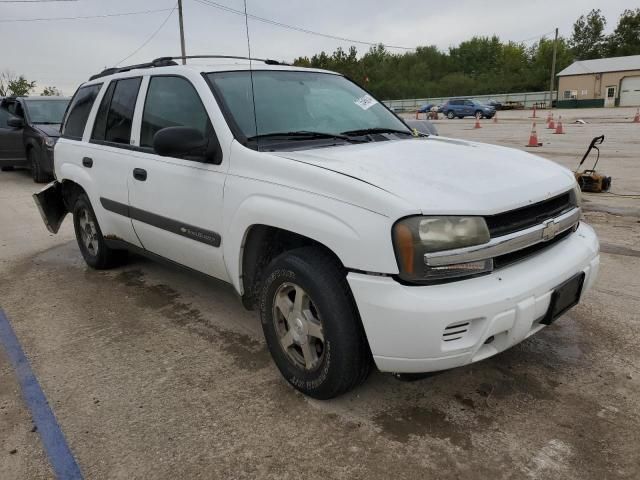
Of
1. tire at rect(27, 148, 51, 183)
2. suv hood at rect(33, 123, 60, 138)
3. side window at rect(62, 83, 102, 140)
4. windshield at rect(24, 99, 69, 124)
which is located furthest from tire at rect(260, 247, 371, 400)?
windshield at rect(24, 99, 69, 124)

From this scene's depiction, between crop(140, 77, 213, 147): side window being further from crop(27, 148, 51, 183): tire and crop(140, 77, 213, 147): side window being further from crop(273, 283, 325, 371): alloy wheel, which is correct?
crop(27, 148, 51, 183): tire

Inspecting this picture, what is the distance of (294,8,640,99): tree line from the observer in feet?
248

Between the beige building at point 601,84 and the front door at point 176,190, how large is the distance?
58066 millimetres

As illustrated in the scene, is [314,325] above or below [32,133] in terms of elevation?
below

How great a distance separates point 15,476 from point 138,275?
2779 mm

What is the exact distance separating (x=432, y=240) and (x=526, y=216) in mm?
619

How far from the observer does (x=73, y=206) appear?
207 inches

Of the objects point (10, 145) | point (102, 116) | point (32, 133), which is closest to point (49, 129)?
point (32, 133)

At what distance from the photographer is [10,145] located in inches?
457

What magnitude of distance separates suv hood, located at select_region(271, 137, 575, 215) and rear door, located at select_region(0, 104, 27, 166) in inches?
420

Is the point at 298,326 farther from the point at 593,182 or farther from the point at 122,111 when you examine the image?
the point at 593,182

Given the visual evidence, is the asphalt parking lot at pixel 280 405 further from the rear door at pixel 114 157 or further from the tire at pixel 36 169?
the tire at pixel 36 169

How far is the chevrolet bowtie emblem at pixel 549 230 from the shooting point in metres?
2.66

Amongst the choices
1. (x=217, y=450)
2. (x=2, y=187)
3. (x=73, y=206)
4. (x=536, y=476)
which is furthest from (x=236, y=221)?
(x=2, y=187)
